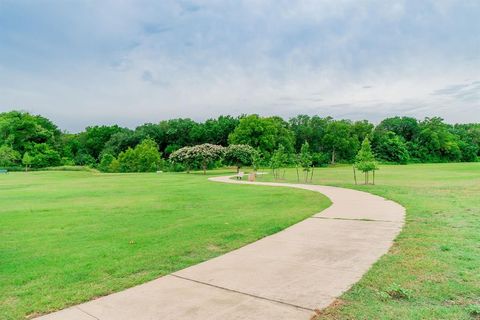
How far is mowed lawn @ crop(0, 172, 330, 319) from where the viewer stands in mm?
4203

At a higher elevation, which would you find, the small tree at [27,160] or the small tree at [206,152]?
the small tree at [206,152]

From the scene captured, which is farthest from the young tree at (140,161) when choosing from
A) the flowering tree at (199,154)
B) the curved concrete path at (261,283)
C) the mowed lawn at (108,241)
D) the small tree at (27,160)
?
the curved concrete path at (261,283)

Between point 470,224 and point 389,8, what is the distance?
50.1 ft

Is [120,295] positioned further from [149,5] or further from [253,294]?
[149,5]

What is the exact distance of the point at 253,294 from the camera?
3.81 meters

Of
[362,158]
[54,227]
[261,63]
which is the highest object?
[261,63]

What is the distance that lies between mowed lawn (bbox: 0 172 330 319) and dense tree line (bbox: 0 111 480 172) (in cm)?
3564

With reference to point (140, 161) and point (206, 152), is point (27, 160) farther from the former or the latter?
point (206, 152)

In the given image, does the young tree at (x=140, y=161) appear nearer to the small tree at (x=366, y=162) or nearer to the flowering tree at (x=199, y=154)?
the flowering tree at (x=199, y=154)

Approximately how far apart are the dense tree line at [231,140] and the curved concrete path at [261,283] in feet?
136

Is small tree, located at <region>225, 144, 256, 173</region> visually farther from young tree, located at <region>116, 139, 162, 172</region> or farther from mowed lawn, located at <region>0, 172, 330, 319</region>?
mowed lawn, located at <region>0, 172, 330, 319</region>

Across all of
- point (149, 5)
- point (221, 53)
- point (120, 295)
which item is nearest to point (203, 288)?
point (120, 295)

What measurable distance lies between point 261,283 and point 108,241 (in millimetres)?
3956

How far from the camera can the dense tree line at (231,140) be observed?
53000 millimetres
